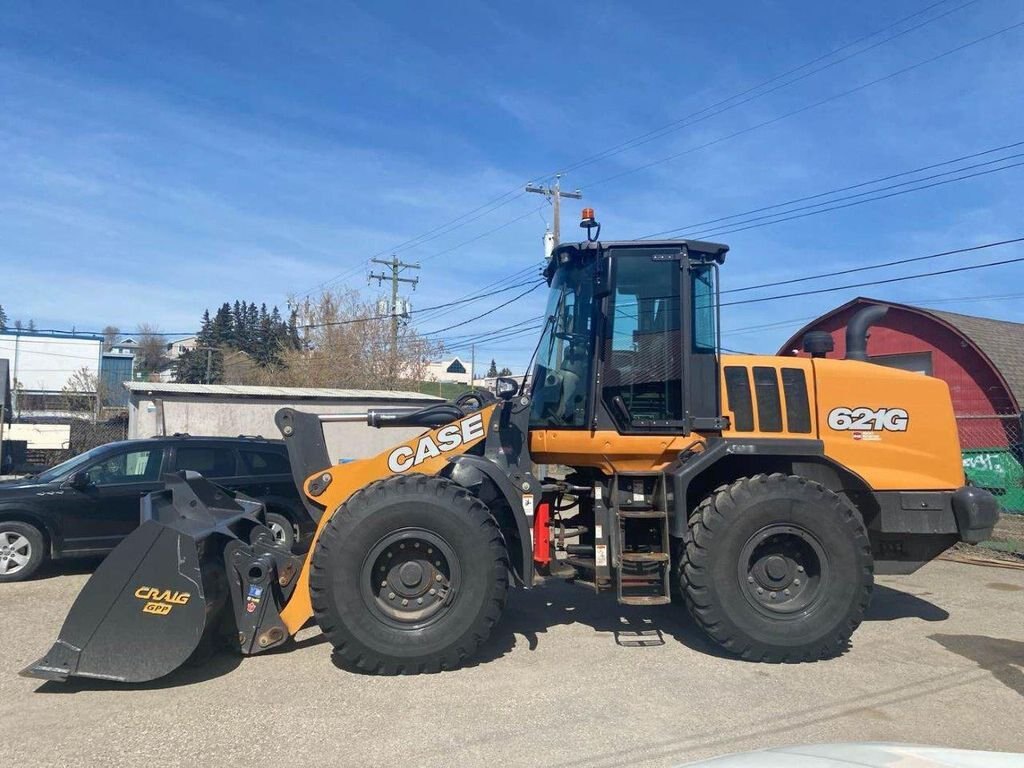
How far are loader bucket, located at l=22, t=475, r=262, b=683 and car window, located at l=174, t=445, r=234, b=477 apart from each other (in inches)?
196

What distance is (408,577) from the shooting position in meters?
5.74

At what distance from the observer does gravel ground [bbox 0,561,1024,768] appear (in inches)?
170

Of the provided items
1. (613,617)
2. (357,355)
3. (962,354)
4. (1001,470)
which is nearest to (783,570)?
(613,617)

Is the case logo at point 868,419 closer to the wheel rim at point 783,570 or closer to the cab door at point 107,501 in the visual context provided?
the wheel rim at point 783,570

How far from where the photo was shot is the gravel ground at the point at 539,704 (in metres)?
4.33

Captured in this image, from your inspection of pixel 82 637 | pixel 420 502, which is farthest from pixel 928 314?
pixel 82 637

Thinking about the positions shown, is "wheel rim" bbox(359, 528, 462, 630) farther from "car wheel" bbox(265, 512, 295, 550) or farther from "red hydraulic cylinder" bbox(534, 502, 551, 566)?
"car wheel" bbox(265, 512, 295, 550)

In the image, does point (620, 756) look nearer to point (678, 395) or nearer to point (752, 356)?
point (678, 395)

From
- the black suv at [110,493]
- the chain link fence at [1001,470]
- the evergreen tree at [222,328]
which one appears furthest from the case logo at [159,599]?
the evergreen tree at [222,328]

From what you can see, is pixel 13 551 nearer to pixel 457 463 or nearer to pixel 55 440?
pixel 457 463

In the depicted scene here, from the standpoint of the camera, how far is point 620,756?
14.0ft

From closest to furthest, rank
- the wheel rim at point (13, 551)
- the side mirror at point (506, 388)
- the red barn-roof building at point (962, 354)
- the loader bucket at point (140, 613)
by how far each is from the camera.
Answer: the loader bucket at point (140, 613), the side mirror at point (506, 388), the wheel rim at point (13, 551), the red barn-roof building at point (962, 354)

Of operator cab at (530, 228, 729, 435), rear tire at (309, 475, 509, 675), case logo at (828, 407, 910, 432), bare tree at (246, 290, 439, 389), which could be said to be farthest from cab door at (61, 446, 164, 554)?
bare tree at (246, 290, 439, 389)

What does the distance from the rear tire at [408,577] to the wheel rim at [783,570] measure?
190 centimetres
